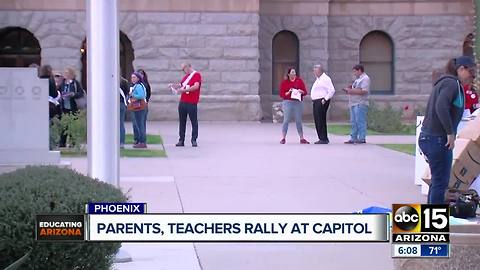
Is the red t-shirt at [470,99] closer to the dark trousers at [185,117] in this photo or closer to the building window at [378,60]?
the dark trousers at [185,117]

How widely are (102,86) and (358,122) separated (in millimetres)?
13424

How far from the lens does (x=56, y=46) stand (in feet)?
91.6

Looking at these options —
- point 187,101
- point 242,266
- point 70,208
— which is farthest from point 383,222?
point 187,101

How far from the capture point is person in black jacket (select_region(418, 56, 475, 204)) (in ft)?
33.9

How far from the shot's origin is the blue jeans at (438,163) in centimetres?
1044

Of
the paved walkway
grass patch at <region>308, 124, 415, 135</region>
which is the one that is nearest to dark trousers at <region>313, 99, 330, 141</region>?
the paved walkway

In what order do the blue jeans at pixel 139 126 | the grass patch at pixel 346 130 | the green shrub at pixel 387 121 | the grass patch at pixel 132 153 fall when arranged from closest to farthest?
the grass patch at pixel 132 153, the blue jeans at pixel 139 126, the grass patch at pixel 346 130, the green shrub at pixel 387 121

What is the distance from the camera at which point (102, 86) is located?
8.19m

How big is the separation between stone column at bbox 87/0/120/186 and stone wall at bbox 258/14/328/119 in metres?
22.2

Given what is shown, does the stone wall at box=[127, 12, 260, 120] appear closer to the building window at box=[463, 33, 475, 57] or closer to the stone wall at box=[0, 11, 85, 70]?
the stone wall at box=[0, 11, 85, 70]

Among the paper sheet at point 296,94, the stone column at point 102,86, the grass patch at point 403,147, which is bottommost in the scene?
the grass patch at point 403,147

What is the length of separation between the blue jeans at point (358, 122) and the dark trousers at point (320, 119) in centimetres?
63

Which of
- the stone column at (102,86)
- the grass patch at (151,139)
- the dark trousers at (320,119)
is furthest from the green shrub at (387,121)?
the stone column at (102,86)

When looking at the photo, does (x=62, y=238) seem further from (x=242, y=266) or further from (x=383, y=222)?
(x=242, y=266)
